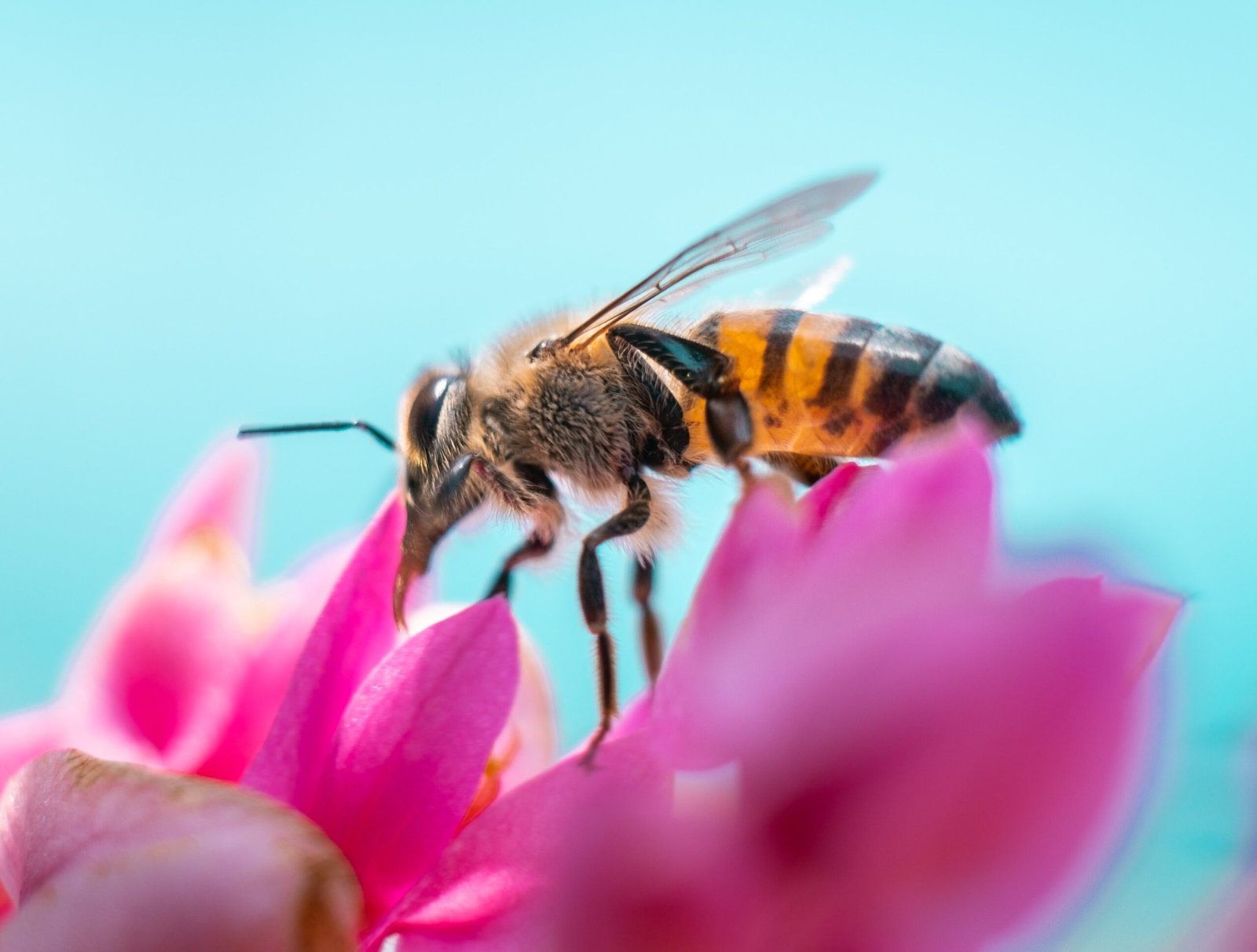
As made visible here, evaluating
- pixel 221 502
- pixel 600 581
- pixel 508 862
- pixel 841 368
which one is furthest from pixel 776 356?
pixel 508 862

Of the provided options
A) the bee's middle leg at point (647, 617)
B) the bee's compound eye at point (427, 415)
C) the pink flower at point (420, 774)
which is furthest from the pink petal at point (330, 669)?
the bee's compound eye at point (427, 415)

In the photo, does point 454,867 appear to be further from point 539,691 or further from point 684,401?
point 684,401

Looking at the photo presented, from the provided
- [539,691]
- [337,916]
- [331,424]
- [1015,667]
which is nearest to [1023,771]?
[1015,667]

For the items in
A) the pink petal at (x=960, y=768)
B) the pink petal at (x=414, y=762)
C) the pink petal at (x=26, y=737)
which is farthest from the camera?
the pink petal at (x=26, y=737)

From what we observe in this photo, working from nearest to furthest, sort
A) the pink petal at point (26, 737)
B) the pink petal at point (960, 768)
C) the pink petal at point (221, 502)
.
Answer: the pink petal at point (960, 768)
the pink petal at point (26, 737)
the pink petal at point (221, 502)

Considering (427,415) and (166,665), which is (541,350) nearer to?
(427,415)

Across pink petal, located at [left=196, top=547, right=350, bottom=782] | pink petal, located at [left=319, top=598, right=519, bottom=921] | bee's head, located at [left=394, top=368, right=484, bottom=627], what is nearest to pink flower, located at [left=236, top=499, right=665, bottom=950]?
pink petal, located at [left=319, top=598, right=519, bottom=921]

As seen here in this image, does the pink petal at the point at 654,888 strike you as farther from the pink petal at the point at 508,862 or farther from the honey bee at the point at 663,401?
the honey bee at the point at 663,401
